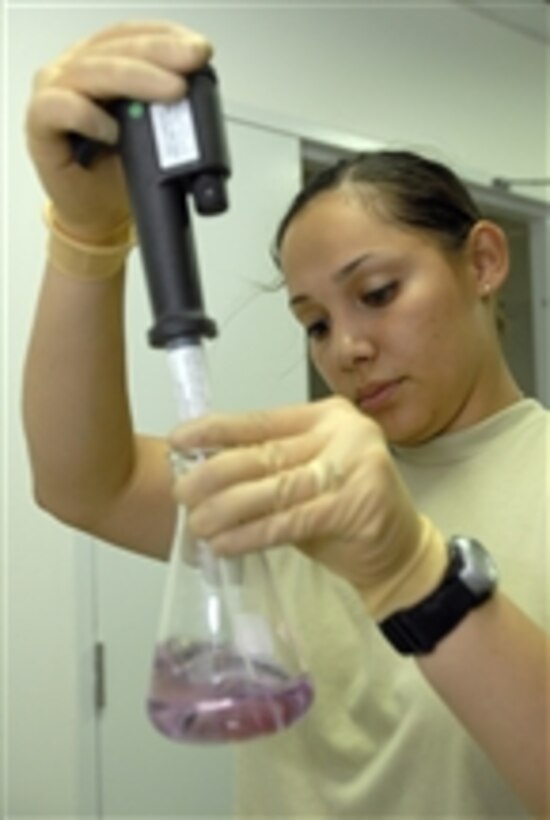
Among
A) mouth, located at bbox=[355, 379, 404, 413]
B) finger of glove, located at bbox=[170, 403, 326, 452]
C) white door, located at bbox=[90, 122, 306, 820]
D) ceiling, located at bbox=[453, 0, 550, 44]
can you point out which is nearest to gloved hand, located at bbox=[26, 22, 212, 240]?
finger of glove, located at bbox=[170, 403, 326, 452]

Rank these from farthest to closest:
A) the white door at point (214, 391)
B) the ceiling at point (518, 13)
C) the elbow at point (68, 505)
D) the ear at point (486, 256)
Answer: the ceiling at point (518, 13) → the white door at point (214, 391) → the ear at point (486, 256) → the elbow at point (68, 505)

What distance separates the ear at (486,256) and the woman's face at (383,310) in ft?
0.15

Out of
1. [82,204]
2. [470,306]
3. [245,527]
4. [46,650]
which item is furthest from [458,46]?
[245,527]

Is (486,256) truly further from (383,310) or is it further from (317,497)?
(317,497)

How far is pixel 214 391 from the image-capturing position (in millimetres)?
1160

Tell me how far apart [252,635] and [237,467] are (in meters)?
0.09

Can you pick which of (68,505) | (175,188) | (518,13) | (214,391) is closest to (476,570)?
(175,188)

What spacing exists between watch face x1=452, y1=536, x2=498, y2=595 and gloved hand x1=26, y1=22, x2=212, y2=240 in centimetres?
28

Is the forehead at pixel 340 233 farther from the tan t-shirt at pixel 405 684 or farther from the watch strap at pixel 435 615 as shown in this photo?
the watch strap at pixel 435 615

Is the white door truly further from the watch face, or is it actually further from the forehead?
the watch face

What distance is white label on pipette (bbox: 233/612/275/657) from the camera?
457mm

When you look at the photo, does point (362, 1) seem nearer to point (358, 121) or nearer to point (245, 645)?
point (358, 121)

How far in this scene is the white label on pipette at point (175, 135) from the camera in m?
0.44

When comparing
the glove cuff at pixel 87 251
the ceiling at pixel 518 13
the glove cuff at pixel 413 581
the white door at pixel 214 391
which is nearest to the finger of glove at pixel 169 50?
the glove cuff at pixel 87 251
